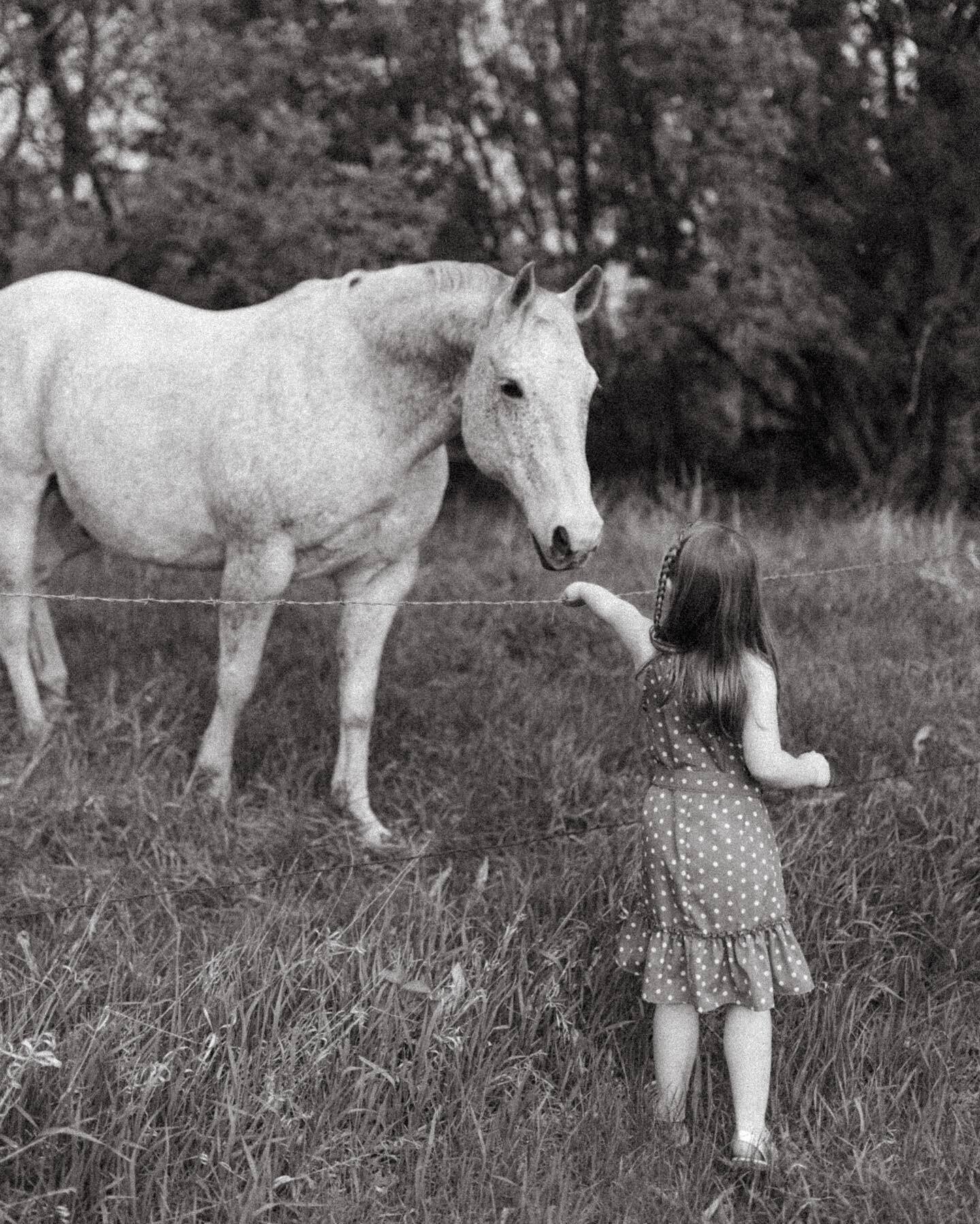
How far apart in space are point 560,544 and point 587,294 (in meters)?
0.88

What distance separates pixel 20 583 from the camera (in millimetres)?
4637

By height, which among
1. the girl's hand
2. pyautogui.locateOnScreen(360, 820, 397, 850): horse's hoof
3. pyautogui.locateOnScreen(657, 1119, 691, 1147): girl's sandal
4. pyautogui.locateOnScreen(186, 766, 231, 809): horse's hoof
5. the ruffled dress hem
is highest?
the girl's hand

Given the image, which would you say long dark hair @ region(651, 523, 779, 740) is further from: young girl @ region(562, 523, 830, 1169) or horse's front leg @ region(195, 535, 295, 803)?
horse's front leg @ region(195, 535, 295, 803)

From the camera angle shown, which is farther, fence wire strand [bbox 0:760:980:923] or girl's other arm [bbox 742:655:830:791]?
fence wire strand [bbox 0:760:980:923]

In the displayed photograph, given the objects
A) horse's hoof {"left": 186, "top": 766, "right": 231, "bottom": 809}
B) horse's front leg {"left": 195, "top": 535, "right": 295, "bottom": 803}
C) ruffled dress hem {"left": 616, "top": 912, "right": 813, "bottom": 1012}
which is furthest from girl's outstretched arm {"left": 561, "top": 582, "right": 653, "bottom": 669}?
horse's hoof {"left": 186, "top": 766, "right": 231, "bottom": 809}

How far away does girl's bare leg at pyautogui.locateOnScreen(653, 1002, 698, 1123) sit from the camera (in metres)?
2.86

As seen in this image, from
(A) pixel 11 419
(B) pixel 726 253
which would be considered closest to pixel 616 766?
(A) pixel 11 419

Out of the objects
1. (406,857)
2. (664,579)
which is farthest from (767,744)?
(406,857)

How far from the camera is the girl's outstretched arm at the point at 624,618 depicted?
301 centimetres

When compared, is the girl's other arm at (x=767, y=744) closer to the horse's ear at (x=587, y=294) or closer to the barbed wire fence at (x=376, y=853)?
the barbed wire fence at (x=376, y=853)

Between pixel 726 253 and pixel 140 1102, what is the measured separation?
6782 millimetres

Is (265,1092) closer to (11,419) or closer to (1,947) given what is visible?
(1,947)

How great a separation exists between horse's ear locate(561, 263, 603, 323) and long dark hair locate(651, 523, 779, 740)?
3.80ft

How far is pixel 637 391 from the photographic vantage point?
32.3 ft
